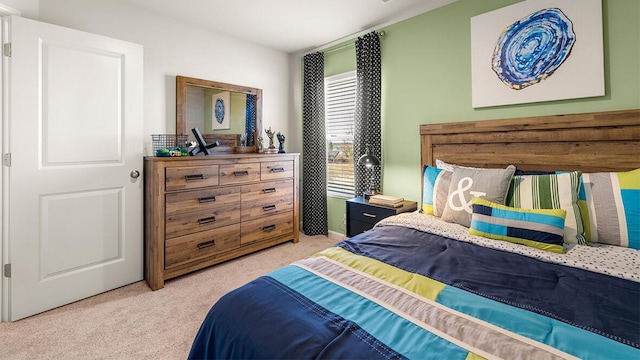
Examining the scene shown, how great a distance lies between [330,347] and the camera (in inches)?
30.7

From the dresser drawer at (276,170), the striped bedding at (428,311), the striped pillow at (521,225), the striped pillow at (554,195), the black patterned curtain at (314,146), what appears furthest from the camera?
the black patterned curtain at (314,146)

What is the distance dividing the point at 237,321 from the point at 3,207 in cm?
214

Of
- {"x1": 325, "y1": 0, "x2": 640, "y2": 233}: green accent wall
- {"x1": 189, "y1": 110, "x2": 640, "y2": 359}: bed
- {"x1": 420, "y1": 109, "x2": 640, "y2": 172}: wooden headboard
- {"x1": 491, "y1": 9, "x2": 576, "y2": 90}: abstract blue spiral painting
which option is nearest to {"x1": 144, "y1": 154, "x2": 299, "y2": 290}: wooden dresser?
{"x1": 325, "y1": 0, "x2": 640, "y2": 233}: green accent wall

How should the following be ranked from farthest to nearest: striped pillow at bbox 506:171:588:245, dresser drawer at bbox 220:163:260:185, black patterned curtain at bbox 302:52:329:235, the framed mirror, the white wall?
black patterned curtain at bbox 302:52:329:235, the framed mirror, dresser drawer at bbox 220:163:260:185, the white wall, striped pillow at bbox 506:171:588:245

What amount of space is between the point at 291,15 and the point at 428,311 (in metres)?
2.89

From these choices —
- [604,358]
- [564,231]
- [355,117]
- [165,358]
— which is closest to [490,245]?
[564,231]

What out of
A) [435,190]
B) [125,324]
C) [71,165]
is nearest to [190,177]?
[71,165]

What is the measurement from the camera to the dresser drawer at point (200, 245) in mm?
2539

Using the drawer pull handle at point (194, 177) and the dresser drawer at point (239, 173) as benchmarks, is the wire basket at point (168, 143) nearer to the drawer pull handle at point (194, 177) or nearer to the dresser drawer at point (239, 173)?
the drawer pull handle at point (194, 177)

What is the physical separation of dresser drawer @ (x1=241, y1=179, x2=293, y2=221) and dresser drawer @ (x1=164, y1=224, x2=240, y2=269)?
23cm

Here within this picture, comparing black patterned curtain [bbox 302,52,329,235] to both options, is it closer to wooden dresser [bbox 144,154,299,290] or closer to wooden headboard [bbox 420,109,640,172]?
wooden dresser [bbox 144,154,299,290]

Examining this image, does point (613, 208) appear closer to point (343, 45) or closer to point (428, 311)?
point (428, 311)

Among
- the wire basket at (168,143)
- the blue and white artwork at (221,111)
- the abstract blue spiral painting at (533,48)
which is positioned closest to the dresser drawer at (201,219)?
the wire basket at (168,143)

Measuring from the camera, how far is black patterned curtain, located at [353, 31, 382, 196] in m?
3.10
